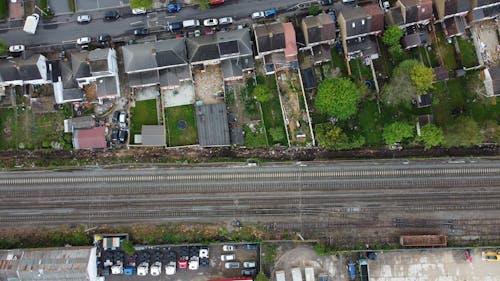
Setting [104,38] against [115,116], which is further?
[104,38]

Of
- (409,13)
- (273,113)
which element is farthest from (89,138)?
(409,13)

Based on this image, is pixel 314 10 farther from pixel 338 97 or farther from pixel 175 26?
pixel 175 26

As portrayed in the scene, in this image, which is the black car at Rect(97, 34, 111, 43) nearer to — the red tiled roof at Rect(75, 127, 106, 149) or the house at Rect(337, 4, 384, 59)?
the red tiled roof at Rect(75, 127, 106, 149)

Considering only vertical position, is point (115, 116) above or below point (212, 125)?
above

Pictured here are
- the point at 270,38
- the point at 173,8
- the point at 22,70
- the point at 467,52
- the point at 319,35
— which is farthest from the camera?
the point at 467,52

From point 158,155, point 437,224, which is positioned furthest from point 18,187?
point 437,224

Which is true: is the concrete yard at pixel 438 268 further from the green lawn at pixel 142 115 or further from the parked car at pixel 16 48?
the parked car at pixel 16 48

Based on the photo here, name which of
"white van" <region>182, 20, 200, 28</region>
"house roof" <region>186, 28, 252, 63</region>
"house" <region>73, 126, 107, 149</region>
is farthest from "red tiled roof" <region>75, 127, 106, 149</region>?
"white van" <region>182, 20, 200, 28</region>

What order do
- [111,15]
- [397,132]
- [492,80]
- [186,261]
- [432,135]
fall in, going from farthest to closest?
[111,15] → [186,261] → [492,80] → [397,132] → [432,135]

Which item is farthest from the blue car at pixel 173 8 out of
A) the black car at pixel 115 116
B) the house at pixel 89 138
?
the house at pixel 89 138
